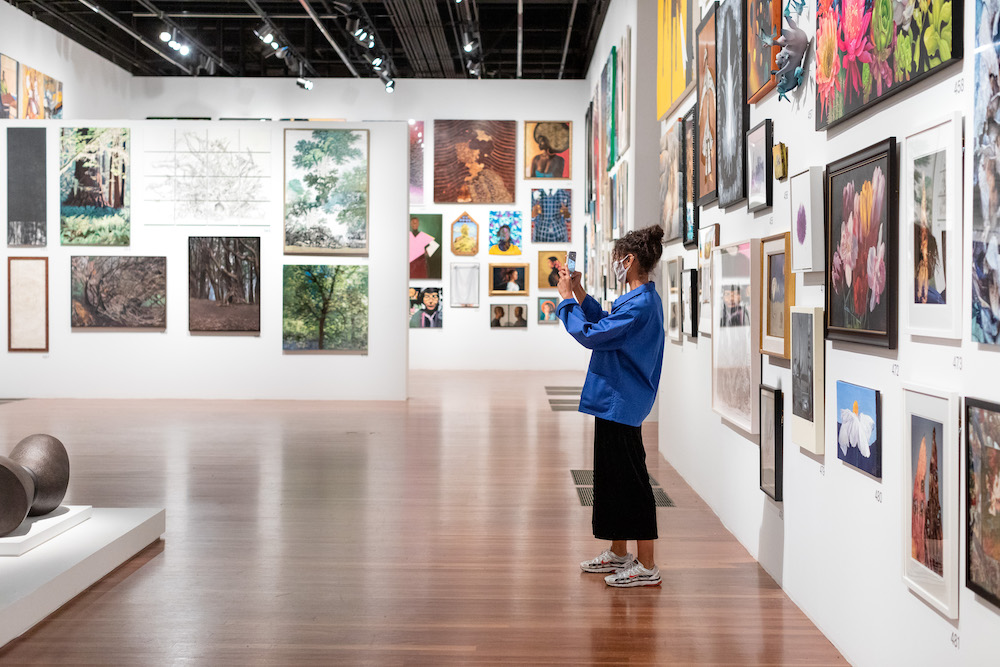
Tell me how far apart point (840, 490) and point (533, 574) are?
2.00m

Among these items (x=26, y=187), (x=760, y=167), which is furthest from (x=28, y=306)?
(x=760, y=167)

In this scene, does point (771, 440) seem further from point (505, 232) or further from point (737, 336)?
point (505, 232)

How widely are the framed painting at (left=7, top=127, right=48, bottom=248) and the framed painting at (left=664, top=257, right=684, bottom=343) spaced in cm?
1046

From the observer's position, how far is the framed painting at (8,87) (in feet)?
49.0

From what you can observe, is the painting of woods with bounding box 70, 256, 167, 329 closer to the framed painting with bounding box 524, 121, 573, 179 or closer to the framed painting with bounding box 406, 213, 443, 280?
the framed painting with bounding box 406, 213, 443, 280

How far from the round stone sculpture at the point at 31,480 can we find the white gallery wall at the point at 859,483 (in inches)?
164

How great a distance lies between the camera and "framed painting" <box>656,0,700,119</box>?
7.98 meters

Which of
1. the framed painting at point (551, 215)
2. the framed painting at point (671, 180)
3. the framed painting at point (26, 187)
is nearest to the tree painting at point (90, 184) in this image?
the framed painting at point (26, 187)

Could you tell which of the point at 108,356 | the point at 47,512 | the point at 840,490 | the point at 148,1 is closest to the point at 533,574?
the point at 840,490

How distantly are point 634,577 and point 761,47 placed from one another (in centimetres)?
317

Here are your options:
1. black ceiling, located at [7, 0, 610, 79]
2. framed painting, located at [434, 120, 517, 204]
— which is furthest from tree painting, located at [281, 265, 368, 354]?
framed painting, located at [434, 120, 517, 204]

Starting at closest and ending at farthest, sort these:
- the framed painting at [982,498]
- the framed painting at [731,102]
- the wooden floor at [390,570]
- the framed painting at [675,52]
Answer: the framed painting at [982,498], the wooden floor at [390,570], the framed painting at [731,102], the framed painting at [675,52]

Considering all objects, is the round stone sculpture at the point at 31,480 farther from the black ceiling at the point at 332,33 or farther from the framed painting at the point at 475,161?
the framed painting at the point at 475,161

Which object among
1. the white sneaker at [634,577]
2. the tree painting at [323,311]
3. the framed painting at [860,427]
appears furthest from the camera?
the tree painting at [323,311]
